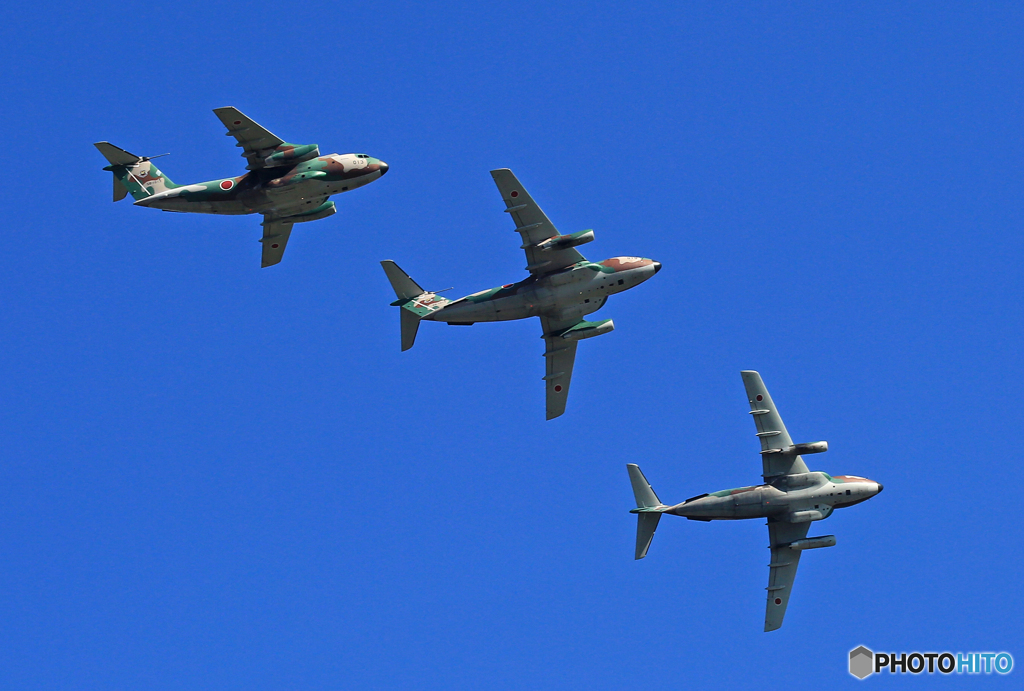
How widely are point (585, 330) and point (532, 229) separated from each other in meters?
8.52

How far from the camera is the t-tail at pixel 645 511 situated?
83.9 m

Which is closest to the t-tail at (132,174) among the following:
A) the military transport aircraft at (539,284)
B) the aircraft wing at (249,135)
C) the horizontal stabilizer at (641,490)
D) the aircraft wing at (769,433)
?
the aircraft wing at (249,135)

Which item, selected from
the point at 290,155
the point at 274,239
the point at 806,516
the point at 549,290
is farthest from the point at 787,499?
the point at 290,155

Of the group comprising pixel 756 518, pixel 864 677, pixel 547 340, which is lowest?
pixel 864 677

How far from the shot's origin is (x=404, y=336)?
88250 millimetres

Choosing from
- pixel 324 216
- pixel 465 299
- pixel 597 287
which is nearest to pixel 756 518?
pixel 597 287

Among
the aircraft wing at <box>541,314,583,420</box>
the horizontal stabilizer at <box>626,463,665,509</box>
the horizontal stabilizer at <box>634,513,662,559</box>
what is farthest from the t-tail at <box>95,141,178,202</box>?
the horizontal stabilizer at <box>634,513,662,559</box>

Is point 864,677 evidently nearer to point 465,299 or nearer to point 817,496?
point 817,496

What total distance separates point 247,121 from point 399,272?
14217mm

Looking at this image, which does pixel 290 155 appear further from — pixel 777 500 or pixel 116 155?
pixel 777 500

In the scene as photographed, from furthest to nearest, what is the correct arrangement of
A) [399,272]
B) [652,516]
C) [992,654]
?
1. [399,272]
2. [652,516]
3. [992,654]

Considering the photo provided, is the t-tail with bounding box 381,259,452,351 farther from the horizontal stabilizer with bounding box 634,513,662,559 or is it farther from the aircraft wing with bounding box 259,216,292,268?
the horizontal stabilizer with bounding box 634,513,662,559

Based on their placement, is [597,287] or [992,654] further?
[597,287]

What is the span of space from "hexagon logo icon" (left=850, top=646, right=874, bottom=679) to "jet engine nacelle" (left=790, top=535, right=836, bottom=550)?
7463 mm
